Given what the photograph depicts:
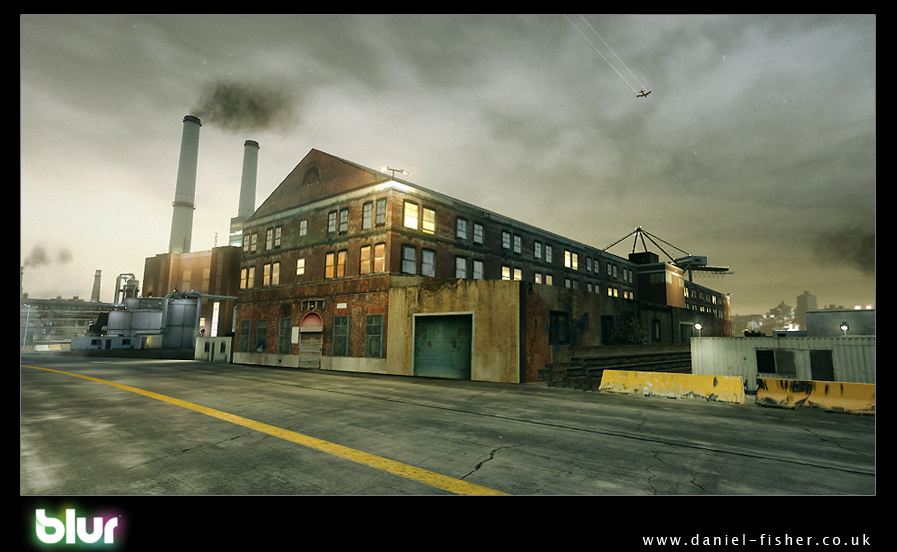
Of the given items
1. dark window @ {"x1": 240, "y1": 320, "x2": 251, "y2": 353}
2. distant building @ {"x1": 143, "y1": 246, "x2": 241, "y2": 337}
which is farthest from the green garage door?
distant building @ {"x1": 143, "y1": 246, "x2": 241, "y2": 337}

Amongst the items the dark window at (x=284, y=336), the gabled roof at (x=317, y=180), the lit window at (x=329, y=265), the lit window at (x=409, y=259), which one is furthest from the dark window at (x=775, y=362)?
the dark window at (x=284, y=336)

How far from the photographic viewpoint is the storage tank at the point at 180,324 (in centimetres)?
5169

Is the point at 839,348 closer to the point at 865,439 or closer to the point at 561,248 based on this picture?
the point at 865,439

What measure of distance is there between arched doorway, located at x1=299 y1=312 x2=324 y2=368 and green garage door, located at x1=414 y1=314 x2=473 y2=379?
360 inches

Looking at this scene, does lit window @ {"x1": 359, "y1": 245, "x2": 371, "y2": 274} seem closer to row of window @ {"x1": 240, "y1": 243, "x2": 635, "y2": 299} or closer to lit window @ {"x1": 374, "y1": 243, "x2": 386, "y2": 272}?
row of window @ {"x1": 240, "y1": 243, "x2": 635, "y2": 299}

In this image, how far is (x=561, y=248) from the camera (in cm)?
4009

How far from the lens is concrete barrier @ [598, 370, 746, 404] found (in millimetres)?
11828

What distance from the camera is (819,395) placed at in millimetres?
10586

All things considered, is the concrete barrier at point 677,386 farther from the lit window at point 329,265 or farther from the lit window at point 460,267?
the lit window at point 329,265

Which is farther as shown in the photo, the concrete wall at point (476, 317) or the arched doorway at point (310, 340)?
the arched doorway at point (310, 340)
